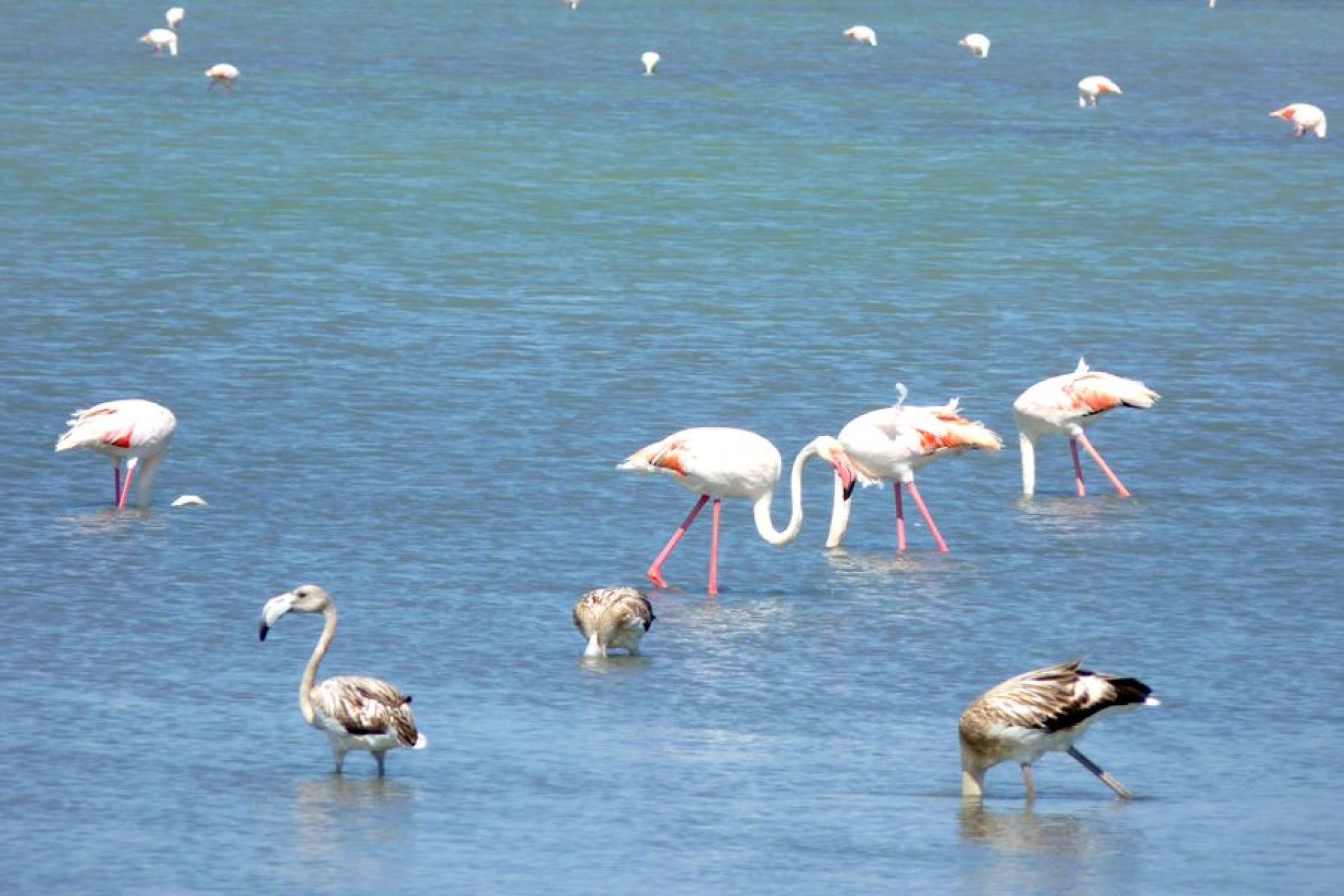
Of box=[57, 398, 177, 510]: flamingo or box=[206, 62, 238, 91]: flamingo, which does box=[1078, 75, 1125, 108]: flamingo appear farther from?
box=[57, 398, 177, 510]: flamingo

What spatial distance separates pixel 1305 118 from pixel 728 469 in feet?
75.1

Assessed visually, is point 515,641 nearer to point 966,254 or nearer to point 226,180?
point 966,254

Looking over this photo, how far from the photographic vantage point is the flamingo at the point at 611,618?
11125 mm

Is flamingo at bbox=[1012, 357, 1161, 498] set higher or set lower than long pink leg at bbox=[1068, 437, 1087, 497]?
higher

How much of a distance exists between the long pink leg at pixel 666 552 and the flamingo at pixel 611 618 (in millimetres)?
1298

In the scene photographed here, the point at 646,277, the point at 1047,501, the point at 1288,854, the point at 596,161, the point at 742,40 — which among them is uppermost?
the point at 742,40

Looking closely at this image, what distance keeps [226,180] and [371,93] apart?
9.89 m

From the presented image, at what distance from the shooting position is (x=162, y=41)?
144 ft

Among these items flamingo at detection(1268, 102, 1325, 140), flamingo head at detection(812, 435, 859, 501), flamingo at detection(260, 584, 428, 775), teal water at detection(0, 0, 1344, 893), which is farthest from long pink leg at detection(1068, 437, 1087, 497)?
flamingo at detection(1268, 102, 1325, 140)

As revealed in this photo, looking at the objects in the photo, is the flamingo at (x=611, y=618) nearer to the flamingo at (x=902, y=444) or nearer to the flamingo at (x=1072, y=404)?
the flamingo at (x=902, y=444)

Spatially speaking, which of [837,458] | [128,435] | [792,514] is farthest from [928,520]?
[128,435]

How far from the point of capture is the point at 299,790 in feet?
30.9

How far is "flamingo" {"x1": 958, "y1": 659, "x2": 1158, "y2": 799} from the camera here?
364 inches

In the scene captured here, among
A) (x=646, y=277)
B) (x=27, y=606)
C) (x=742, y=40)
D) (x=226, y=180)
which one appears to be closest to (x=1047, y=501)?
(x=27, y=606)
